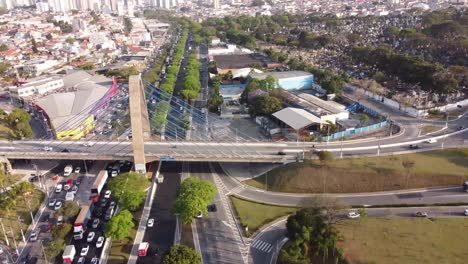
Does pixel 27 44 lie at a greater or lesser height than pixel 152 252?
greater

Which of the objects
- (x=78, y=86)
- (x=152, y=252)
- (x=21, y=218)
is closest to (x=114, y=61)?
(x=78, y=86)

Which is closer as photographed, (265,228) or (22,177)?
(265,228)

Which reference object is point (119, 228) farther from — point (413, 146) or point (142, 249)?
point (413, 146)

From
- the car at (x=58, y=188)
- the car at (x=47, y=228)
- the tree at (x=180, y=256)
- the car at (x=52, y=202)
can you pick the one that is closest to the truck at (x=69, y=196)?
the car at (x=52, y=202)

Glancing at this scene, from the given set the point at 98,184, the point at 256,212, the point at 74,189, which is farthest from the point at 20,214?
the point at 256,212

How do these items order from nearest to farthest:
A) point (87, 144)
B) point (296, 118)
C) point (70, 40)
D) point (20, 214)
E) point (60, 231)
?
point (60, 231)
point (20, 214)
point (87, 144)
point (296, 118)
point (70, 40)

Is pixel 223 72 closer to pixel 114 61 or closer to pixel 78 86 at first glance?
pixel 78 86
